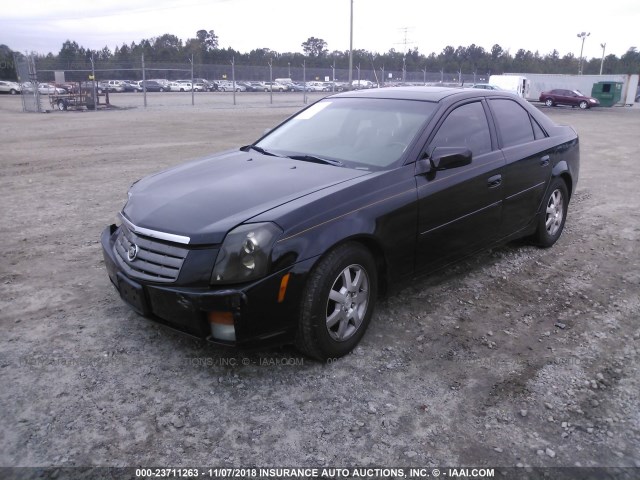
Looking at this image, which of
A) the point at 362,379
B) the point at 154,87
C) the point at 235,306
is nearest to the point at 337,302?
the point at 362,379

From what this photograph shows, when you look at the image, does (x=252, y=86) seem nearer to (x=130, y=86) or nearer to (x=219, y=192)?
(x=130, y=86)

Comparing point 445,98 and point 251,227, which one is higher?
point 445,98

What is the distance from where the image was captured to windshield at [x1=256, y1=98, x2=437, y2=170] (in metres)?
3.90

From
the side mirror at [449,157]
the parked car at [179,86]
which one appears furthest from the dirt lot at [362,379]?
the parked car at [179,86]

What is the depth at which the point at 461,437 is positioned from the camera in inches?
107

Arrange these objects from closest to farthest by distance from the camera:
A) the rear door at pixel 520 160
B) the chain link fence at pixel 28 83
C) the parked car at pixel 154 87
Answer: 1. the rear door at pixel 520 160
2. the chain link fence at pixel 28 83
3. the parked car at pixel 154 87

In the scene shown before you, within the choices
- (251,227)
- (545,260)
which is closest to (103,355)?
(251,227)

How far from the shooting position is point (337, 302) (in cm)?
326

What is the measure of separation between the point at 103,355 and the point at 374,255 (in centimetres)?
183

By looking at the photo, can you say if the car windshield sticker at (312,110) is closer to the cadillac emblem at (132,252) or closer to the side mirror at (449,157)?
the side mirror at (449,157)

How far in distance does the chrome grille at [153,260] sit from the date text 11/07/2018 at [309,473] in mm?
992

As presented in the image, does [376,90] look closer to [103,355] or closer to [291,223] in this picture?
[291,223]

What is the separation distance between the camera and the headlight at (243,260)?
2.90 meters

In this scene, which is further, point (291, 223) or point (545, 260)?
point (545, 260)
